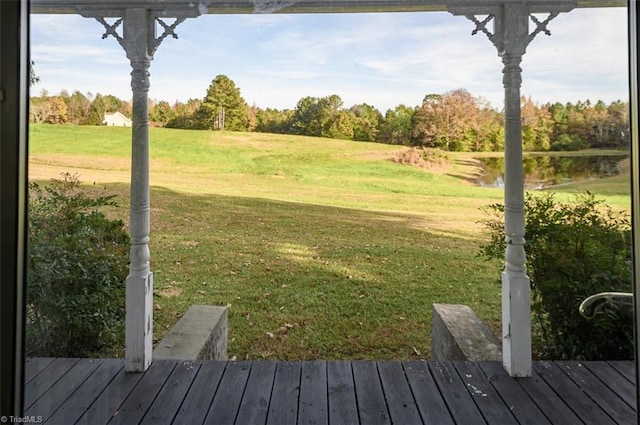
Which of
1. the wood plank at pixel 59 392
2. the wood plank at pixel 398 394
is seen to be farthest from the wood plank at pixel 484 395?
the wood plank at pixel 59 392

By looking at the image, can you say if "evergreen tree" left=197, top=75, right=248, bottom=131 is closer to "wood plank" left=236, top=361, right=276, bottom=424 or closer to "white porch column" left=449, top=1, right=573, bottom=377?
"white porch column" left=449, top=1, right=573, bottom=377

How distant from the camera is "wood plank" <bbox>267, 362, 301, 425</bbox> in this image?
1.59 m

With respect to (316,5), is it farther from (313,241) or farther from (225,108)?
(313,241)

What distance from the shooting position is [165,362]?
202cm

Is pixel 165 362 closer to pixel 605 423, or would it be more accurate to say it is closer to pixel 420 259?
pixel 605 423

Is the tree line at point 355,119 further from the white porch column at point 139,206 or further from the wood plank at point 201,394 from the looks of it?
the wood plank at point 201,394

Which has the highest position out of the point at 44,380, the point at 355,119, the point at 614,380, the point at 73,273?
the point at 355,119

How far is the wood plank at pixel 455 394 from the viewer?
159 centimetres

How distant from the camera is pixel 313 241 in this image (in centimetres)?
413

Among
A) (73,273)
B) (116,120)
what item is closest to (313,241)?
(116,120)

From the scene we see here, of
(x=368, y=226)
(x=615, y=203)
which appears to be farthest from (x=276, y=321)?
(x=615, y=203)

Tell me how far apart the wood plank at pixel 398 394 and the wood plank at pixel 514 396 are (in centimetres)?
38

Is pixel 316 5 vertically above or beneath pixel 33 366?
above

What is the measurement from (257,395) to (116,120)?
4.90 feet
